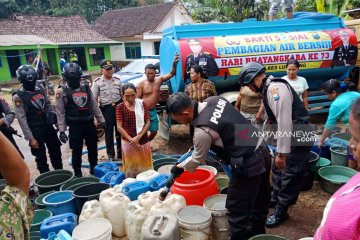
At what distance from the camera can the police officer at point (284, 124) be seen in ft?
9.73

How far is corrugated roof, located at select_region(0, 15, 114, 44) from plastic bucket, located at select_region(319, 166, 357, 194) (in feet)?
68.1

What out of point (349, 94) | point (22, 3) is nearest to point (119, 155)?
point (349, 94)

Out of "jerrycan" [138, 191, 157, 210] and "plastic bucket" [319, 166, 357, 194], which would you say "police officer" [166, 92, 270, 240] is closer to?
"jerrycan" [138, 191, 157, 210]

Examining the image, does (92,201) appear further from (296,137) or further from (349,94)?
(349,94)

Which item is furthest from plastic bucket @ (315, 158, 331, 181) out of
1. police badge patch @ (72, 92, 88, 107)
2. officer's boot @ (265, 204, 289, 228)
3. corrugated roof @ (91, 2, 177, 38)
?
corrugated roof @ (91, 2, 177, 38)

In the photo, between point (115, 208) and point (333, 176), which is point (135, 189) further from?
point (333, 176)

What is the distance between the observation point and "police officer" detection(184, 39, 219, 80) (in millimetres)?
5852

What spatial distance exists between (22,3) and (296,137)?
1370 inches

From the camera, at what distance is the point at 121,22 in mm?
26406

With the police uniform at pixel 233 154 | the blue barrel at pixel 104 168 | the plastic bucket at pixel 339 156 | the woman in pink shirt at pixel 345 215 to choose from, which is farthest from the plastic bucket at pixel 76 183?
the plastic bucket at pixel 339 156

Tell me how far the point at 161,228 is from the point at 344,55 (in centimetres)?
613

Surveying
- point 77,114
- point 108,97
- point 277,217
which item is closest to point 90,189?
point 77,114

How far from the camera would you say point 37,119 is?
4.55 meters

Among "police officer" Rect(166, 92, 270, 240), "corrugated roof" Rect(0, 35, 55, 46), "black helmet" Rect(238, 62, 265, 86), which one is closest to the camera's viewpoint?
"police officer" Rect(166, 92, 270, 240)
